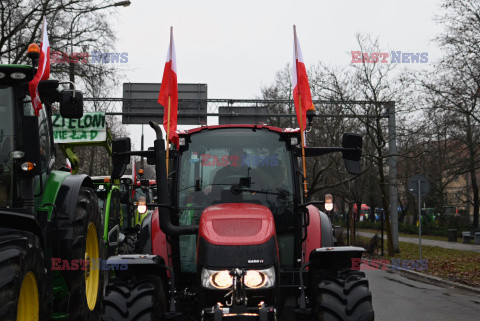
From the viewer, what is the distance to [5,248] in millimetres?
3848

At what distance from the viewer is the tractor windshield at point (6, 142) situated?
476 cm

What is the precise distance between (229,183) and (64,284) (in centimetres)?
181

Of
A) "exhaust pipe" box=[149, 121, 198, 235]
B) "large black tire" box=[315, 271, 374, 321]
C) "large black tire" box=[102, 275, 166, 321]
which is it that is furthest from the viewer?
"exhaust pipe" box=[149, 121, 198, 235]

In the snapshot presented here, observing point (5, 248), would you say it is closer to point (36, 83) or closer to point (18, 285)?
point (18, 285)

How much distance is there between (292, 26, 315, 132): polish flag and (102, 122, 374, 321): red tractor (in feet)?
3.05

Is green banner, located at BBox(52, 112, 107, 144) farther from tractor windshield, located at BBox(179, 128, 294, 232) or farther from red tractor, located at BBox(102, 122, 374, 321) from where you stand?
tractor windshield, located at BBox(179, 128, 294, 232)

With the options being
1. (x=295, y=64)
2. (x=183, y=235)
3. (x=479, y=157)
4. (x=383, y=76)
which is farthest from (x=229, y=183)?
(x=479, y=157)

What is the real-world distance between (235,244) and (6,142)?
2.11 metres

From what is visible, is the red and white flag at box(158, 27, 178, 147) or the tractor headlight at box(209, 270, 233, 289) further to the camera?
the red and white flag at box(158, 27, 178, 147)

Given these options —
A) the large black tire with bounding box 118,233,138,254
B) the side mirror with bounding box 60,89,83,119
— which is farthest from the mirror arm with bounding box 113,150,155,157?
the large black tire with bounding box 118,233,138,254

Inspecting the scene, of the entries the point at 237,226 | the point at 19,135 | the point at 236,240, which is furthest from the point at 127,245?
the point at 236,240

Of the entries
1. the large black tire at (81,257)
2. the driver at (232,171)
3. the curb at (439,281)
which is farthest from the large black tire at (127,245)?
the driver at (232,171)

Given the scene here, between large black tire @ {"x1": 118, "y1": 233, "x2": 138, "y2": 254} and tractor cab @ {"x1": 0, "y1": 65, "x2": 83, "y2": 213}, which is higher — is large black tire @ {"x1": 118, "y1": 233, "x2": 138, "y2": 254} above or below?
below

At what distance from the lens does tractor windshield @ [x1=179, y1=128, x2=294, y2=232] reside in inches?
210
